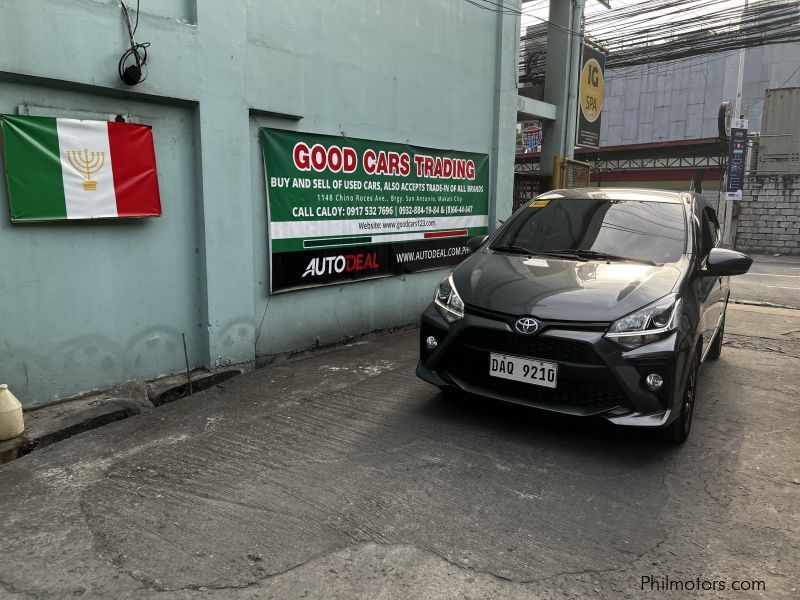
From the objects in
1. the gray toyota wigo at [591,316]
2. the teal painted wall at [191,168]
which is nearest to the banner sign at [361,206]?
the teal painted wall at [191,168]

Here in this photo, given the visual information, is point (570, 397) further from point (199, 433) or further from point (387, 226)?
point (387, 226)

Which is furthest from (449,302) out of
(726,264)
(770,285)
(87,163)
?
(770,285)

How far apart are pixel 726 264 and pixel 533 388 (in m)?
1.79

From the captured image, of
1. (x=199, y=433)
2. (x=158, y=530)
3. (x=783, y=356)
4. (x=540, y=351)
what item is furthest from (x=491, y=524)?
(x=783, y=356)

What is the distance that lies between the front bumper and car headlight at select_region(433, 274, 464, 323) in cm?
20

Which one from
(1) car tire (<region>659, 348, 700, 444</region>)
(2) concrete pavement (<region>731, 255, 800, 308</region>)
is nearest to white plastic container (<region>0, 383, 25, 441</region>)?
(1) car tire (<region>659, 348, 700, 444</region>)

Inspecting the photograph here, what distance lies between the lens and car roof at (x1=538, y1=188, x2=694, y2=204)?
4.83 m

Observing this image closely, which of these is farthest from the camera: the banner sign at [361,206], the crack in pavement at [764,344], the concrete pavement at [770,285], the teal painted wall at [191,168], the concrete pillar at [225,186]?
the concrete pavement at [770,285]

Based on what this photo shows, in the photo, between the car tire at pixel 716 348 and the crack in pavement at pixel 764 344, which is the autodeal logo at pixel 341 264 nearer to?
the car tire at pixel 716 348

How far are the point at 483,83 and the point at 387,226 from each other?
2848 millimetres

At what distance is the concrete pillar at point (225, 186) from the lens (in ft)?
15.7

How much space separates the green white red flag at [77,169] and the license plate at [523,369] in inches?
115

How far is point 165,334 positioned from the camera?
15.9 ft

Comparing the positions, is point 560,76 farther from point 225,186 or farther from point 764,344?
point 225,186
